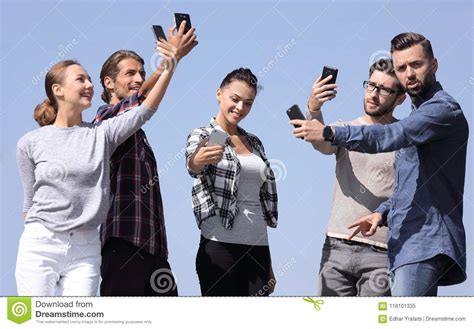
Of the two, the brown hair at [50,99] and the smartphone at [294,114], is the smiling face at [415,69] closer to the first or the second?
the smartphone at [294,114]

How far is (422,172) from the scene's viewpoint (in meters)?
4.43

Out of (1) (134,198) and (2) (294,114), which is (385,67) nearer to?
(2) (294,114)

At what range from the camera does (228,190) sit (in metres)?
4.97

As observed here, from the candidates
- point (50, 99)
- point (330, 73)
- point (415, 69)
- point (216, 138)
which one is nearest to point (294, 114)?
point (330, 73)

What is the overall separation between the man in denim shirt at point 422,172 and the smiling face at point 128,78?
45.6 inches

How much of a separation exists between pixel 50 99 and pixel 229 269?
1.44 metres

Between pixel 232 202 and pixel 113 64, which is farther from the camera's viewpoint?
pixel 113 64

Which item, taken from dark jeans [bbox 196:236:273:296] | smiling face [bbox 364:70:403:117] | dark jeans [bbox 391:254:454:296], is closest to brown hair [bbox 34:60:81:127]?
dark jeans [bbox 196:236:273:296]

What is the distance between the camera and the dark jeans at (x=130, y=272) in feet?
15.3

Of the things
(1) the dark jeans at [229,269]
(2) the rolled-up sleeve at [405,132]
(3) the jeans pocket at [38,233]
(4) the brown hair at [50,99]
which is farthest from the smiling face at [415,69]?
(3) the jeans pocket at [38,233]

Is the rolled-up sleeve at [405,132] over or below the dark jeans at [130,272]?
over
